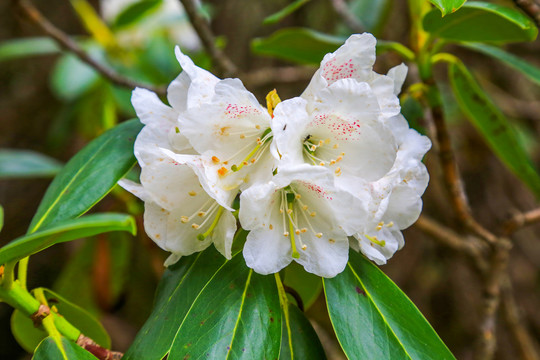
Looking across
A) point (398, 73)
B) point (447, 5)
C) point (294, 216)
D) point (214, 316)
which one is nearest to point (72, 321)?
point (214, 316)

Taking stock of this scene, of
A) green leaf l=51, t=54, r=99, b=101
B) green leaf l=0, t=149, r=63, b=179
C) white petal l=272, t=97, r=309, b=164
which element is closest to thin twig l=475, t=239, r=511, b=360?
white petal l=272, t=97, r=309, b=164

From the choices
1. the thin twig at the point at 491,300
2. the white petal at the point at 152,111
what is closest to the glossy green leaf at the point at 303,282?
the white petal at the point at 152,111

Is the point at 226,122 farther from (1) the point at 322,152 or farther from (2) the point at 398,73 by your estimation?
(2) the point at 398,73

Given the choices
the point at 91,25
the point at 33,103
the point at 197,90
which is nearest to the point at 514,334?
the point at 197,90

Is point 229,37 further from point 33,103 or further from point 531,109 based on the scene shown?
point 531,109

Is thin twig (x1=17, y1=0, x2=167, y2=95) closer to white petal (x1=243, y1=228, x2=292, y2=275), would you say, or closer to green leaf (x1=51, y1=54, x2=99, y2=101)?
green leaf (x1=51, y1=54, x2=99, y2=101)

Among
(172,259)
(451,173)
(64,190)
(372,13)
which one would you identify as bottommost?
(451,173)

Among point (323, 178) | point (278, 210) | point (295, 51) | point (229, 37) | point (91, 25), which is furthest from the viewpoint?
point (229, 37)
